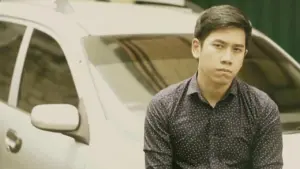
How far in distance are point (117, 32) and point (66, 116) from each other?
2.81 feet

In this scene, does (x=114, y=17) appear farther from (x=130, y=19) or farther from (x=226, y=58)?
(x=226, y=58)

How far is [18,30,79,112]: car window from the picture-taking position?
4.09 metres

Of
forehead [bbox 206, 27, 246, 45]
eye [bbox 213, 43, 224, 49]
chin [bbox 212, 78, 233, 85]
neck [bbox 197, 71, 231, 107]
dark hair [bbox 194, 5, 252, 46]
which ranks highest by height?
dark hair [bbox 194, 5, 252, 46]

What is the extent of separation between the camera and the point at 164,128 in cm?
283

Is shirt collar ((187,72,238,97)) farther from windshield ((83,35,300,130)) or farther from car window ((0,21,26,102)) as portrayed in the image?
car window ((0,21,26,102))

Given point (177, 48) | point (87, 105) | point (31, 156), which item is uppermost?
point (177, 48)

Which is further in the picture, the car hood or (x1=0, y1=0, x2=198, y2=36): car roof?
(x1=0, y1=0, x2=198, y2=36): car roof

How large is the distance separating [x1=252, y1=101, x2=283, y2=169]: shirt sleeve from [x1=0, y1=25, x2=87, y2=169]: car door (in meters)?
1.07

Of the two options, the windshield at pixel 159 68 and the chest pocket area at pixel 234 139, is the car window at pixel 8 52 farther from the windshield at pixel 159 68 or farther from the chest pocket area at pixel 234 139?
the chest pocket area at pixel 234 139

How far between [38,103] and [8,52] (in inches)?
26.2

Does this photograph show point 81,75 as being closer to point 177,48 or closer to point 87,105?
point 87,105

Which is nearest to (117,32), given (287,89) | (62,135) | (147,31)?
(147,31)

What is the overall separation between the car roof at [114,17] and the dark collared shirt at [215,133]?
5.02 feet

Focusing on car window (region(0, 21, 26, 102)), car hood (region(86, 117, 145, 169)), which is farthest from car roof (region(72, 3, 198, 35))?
car hood (region(86, 117, 145, 169))
